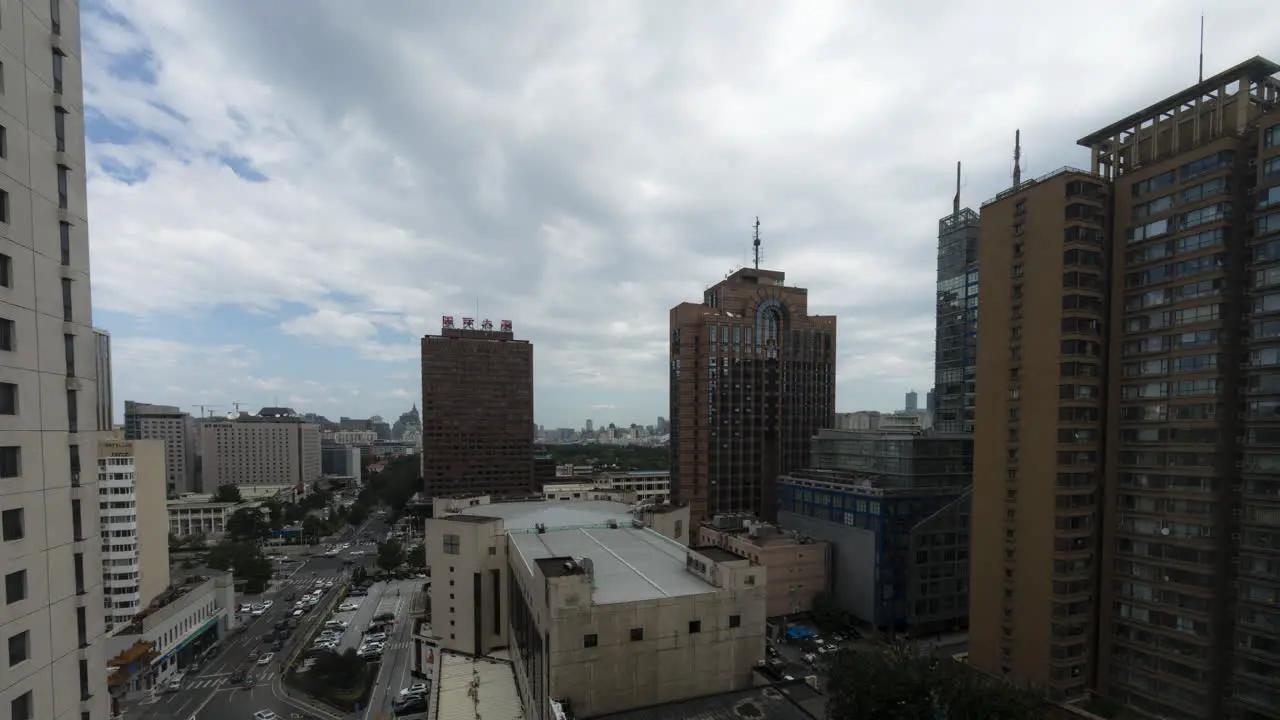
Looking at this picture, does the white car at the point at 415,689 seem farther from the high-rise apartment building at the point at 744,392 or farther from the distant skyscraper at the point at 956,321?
the distant skyscraper at the point at 956,321

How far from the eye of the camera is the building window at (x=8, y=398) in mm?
13453

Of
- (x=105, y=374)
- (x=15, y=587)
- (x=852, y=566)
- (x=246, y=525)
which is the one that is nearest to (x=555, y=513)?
(x=852, y=566)

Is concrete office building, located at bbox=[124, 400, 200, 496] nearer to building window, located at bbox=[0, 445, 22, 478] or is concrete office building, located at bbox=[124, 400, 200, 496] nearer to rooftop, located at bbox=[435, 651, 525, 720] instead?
rooftop, located at bbox=[435, 651, 525, 720]

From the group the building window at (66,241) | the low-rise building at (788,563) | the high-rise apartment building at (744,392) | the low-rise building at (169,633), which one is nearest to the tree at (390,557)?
the low-rise building at (169,633)

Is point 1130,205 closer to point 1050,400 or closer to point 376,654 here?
point 1050,400

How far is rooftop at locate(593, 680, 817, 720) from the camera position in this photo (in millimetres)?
22141

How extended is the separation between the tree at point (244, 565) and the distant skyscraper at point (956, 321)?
11584 cm

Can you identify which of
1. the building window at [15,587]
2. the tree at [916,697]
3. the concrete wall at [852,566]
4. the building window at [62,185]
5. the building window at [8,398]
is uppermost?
the building window at [62,185]

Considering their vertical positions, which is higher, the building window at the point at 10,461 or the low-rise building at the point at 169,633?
the building window at the point at 10,461

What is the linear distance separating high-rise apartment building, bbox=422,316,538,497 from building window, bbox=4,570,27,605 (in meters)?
117

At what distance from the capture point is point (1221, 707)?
1283 inches

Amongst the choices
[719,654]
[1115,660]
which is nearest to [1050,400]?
[1115,660]

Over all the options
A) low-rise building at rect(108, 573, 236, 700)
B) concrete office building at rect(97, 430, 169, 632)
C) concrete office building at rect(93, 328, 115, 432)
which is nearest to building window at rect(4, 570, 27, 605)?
low-rise building at rect(108, 573, 236, 700)

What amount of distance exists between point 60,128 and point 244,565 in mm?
94009
